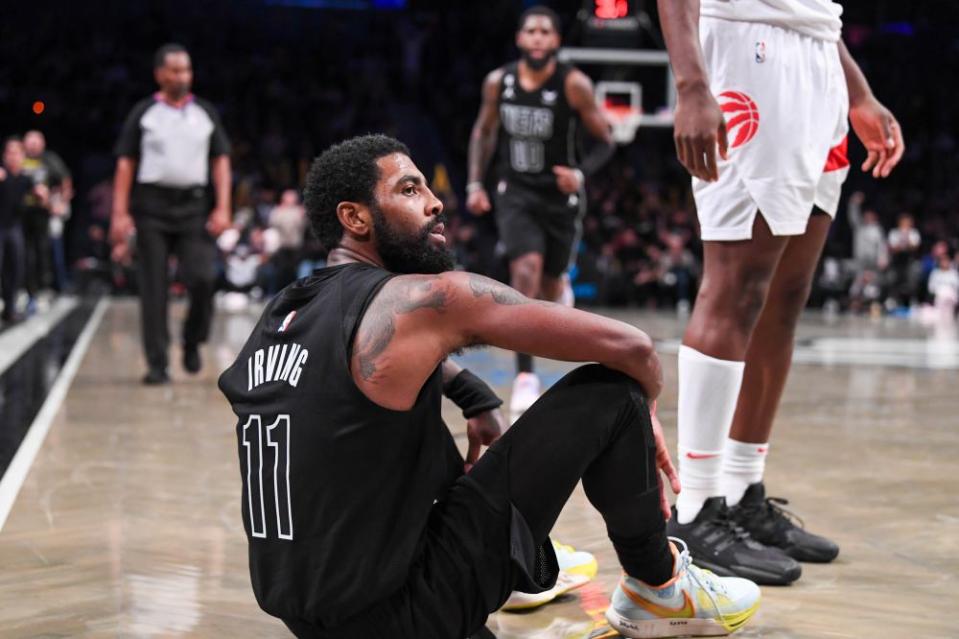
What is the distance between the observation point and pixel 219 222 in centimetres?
615

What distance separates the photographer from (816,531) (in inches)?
115

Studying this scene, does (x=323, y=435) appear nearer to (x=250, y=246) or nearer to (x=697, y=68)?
(x=697, y=68)

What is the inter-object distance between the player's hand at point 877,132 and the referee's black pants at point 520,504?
135 cm

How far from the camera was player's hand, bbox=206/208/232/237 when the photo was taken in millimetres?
6144

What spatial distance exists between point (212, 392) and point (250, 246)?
9.66m

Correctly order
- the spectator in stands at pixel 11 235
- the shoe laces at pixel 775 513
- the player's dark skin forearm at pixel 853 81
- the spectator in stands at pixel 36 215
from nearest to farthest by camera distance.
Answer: the shoe laces at pixel 775 513 → the player's dark skin forearm at pixel 853 81 → the spectator in stands at pixel 11 235 → the spectator in stands at pixel 36 215

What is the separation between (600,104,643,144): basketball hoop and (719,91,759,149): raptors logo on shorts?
1352cm

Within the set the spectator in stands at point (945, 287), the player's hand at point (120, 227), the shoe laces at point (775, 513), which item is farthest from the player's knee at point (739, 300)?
the spectator in stands at point (945, 287)

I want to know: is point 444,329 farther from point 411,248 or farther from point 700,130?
point 700,130

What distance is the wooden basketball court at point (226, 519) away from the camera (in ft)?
7.38

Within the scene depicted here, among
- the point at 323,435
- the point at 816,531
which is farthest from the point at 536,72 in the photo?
the point at 323,435

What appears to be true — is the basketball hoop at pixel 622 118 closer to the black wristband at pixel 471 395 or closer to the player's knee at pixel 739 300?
the player's knee at pixel 739 300

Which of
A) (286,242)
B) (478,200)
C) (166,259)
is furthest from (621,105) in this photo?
(478,200)

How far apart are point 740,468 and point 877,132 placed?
0.92 m
